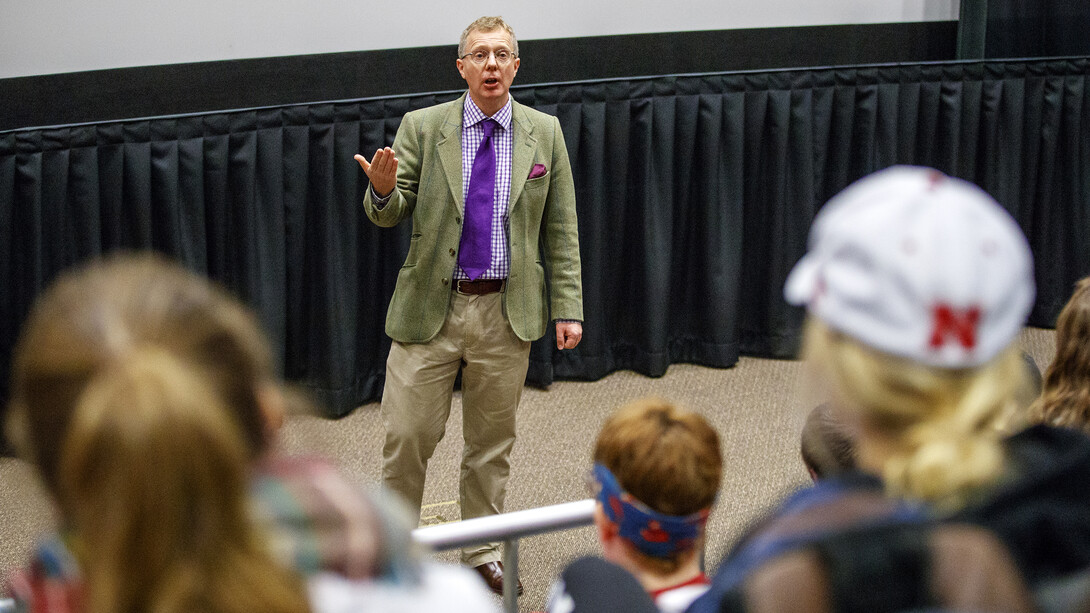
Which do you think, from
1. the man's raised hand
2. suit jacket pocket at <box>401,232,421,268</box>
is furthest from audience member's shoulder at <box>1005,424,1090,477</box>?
suit jacket pocket at <box>401,232,421,268</box>

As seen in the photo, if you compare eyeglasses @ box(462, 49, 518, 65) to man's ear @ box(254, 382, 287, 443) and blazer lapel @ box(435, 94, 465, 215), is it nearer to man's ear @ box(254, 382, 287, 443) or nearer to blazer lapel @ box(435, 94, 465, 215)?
blazer lapel @ box(435, 94, 465, 215)

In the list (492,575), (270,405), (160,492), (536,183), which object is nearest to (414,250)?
(536,183)

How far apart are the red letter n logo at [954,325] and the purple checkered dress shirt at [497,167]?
1778 millimetres

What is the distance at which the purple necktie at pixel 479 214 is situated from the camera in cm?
249

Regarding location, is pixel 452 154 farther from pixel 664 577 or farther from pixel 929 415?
pixel 929 415

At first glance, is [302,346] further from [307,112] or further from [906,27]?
[906,27]

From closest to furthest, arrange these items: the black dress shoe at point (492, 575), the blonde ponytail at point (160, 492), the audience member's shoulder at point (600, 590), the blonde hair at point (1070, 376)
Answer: the blonde ponytail at point (160, 492)
the audience member's shoulder at point (600, 590)
the blonde hair at point (1070, 376)
the black dress shoe at point (492, 575)

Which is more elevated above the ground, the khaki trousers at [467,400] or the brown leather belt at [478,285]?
the brown leather belt at [478,285]

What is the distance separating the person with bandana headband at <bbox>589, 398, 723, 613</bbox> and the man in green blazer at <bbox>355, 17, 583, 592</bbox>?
1.28 meters

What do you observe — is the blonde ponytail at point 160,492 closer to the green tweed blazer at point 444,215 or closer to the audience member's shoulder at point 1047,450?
the audience member's shoulder at point 1047,450

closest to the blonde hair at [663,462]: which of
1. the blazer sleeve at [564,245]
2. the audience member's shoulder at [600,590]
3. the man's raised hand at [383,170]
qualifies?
the audience member's shoulder at [600,590]

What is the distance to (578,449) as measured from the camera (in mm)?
3340

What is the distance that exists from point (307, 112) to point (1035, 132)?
292 cm

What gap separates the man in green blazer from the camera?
2490mm
